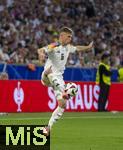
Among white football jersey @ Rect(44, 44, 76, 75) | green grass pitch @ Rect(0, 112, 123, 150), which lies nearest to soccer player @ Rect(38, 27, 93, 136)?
white football jersey @ Rect(44, 44, 76, 75)

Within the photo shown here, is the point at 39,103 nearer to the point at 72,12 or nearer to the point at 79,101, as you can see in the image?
the point at 79,101

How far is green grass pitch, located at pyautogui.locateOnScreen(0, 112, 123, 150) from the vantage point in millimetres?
14477

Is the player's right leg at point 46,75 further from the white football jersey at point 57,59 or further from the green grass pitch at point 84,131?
the green grass pitch at point 84,131

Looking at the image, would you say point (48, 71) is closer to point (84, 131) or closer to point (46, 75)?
Result: point (46, 75)

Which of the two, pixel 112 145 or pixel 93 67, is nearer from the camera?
pixel 112 145

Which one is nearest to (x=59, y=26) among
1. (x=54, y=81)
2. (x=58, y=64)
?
(x=58, y=64)

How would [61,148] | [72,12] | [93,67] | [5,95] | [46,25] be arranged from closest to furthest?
[61,148] < [5,95] < [93,67] < [46,25] < [72,12]

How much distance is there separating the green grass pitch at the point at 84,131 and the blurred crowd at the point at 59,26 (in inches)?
249

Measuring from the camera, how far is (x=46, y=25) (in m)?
34.1

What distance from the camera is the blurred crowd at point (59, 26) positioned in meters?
30.8

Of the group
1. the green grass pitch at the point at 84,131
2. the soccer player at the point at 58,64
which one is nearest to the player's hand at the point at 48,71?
the soccer player at the point at 58,64

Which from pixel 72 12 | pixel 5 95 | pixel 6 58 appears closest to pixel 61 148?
pixel 5 95

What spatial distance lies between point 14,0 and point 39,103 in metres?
8.86

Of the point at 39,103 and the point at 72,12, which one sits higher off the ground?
the point at 72,12
